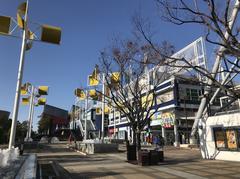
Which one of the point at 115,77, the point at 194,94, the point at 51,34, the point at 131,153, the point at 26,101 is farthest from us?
the point at 194,94

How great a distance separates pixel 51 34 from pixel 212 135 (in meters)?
13.0

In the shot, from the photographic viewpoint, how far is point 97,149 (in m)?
24.6

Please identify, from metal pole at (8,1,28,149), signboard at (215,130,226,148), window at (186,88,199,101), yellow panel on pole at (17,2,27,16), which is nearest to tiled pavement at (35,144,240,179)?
signboard at (215,130,226,148)

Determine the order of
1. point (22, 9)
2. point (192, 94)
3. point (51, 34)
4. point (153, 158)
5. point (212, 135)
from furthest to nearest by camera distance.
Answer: point (192, 94), point (212, 135), point (22, 9), point (153, 158), point (51, 34)

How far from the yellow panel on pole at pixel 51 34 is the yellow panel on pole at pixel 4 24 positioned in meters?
1.89

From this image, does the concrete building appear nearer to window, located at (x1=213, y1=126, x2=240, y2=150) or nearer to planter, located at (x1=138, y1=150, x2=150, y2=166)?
window, located at (x1=213, y1=126, x2=240, y2=150)

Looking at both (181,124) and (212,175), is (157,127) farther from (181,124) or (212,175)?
(212,175)

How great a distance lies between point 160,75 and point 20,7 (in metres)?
10.5

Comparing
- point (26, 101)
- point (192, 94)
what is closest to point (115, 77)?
point (26, 101)

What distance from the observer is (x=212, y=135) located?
57.7 ft

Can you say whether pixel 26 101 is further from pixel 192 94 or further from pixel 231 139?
pixel 231 139

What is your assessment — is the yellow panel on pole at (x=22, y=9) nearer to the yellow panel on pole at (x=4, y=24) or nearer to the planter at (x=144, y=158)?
the yellow panel on pole at (x=4, y=24)

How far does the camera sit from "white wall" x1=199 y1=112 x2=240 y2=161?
1590cm

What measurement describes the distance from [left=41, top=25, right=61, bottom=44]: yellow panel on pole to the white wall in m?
12.1
